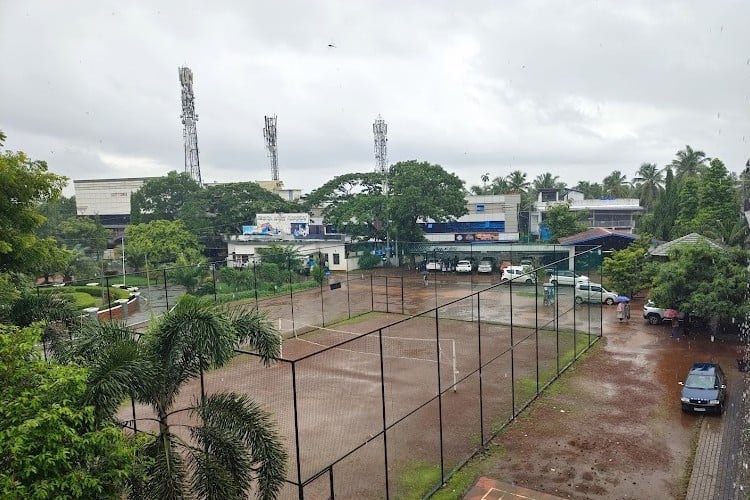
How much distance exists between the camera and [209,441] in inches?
274

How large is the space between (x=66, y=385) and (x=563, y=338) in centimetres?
1813

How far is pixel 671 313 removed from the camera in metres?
21.7

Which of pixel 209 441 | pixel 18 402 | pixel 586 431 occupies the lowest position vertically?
pixel 586 431

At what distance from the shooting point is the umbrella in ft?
70.1

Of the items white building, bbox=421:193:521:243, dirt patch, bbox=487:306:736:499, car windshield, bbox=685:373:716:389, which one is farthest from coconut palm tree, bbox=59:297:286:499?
white building, bbox=421:193:521:243

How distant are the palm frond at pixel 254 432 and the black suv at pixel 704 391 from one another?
36.4ft

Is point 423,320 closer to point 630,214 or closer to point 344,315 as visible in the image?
point 344,315

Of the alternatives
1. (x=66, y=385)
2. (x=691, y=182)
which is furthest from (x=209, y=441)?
(x=691, y=182)

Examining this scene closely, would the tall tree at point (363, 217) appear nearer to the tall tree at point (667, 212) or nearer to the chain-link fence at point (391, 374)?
the chain-link fence at point (391, 374)

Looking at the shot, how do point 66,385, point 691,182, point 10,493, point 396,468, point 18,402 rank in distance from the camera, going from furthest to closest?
point 691,182 → point 396,468 → point 66,385 → point 18,402 → point 10,493

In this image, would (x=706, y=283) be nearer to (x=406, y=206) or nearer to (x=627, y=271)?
(x=627, y=271)

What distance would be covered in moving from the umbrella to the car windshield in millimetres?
7634

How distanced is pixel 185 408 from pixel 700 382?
13.0 m

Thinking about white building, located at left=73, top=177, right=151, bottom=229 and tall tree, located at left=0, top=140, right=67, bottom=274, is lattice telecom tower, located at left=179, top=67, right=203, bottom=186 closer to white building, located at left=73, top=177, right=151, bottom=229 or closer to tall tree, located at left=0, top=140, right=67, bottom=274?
white building, located at left=73, top=177, right=151, bottom=229
